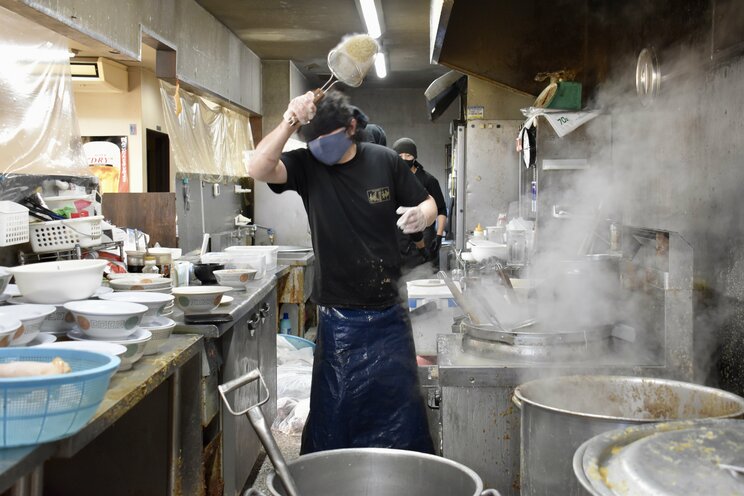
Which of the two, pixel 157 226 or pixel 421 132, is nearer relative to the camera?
pixel 157 226

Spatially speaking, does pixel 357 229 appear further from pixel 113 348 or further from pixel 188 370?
pixel 113 348

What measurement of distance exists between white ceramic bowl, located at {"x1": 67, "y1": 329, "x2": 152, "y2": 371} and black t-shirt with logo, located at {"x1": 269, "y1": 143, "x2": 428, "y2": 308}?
1.09 m

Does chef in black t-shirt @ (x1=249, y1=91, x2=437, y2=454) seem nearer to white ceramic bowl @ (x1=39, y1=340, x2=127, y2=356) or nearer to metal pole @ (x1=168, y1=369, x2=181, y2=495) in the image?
metal pole @ (x1=168, y1=369, x2=181, y2=495)

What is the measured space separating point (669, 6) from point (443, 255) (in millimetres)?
6274

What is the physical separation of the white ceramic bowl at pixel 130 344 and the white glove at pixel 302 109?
111 centimetres

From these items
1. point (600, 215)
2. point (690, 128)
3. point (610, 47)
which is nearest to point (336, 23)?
point (610, 47)

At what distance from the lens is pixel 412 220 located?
9.66 feet

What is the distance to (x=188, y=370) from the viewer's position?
2795mm

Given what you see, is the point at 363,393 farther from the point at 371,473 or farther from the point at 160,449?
the point at 371,473

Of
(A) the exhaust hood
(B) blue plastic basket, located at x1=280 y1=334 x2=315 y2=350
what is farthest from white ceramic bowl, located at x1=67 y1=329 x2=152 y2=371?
(B) blue plastic basket, located at x1=280 y1=334 x2=315 y2=350

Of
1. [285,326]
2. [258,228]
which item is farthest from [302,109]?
[258,228]

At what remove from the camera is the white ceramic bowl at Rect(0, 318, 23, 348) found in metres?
1.70

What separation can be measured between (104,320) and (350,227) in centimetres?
131

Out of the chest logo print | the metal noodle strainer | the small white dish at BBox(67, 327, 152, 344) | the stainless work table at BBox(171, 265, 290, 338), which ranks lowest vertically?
the stainless work table at BBox(171, 265, 290, 338)
